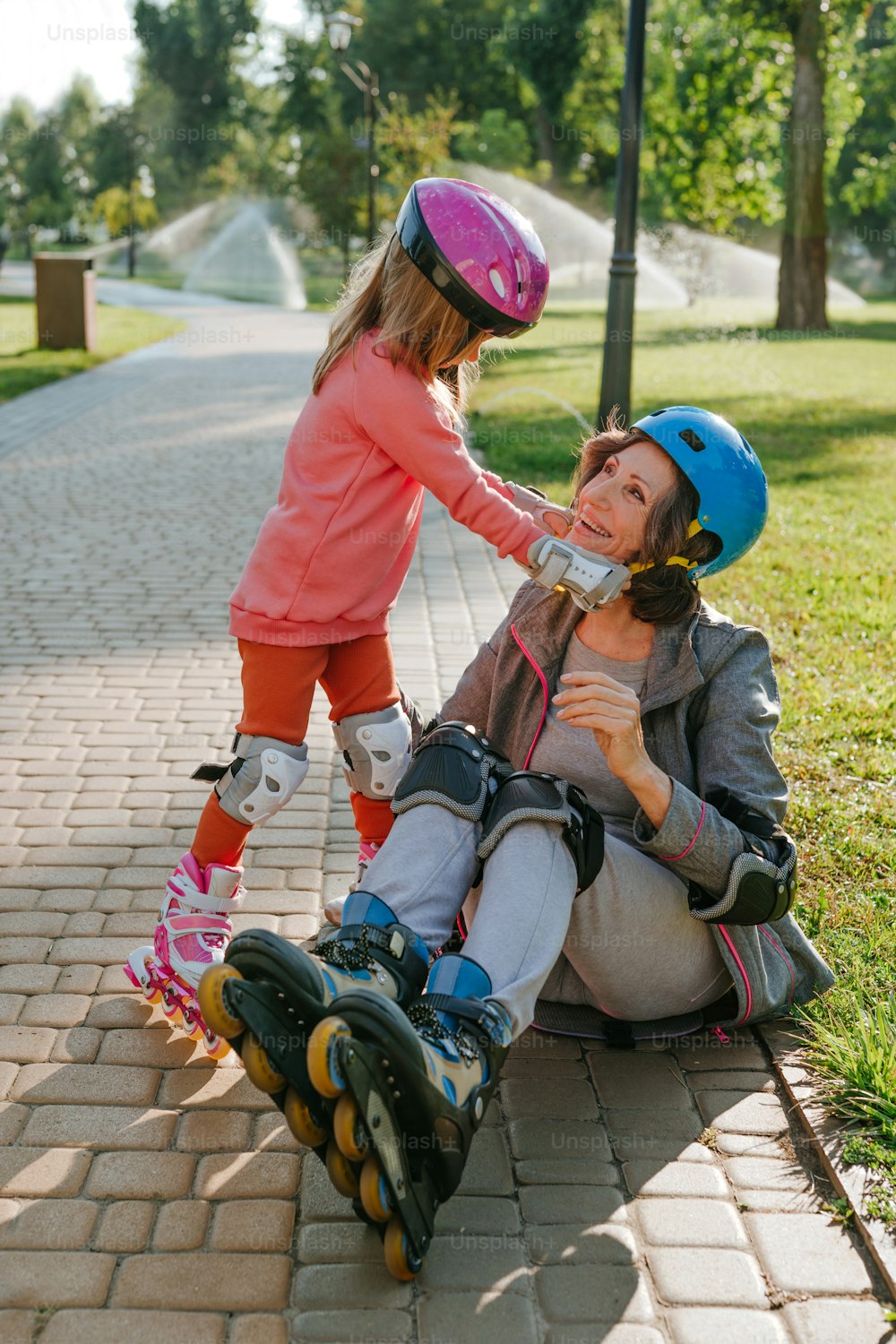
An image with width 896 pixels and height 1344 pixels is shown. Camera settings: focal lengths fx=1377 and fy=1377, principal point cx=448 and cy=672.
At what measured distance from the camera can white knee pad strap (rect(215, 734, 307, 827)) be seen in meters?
3.10

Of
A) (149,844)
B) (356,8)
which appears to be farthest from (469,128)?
(149,844)

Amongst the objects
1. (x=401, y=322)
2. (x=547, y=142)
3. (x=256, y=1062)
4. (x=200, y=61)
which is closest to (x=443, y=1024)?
(x=256, y=1062)

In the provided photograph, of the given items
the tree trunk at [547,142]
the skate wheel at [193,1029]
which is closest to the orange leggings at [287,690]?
the skate wheel at [193,1029]

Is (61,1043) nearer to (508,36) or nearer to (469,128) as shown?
(469,128)

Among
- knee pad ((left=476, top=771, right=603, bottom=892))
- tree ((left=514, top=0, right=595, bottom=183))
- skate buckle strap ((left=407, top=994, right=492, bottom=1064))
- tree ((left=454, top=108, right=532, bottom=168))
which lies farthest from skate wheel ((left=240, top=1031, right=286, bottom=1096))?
tree ((left=454, top=108, right=532, bottom=168))

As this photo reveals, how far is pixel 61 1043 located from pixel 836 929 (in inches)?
75.3

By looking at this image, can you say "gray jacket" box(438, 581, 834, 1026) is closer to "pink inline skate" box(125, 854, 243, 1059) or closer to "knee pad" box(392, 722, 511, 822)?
"knee pad" box(392, 722, 511, 822)

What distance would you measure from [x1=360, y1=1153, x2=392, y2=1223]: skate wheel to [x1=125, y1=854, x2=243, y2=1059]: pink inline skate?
915 millimetres

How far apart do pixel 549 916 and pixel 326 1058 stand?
603 millimetres

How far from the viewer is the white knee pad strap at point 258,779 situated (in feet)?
10.2

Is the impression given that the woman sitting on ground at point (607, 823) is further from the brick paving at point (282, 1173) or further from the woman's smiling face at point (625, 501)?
the brick paving at point (282, 1173)

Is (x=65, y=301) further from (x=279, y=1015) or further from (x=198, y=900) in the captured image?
(x=279, y=1015)

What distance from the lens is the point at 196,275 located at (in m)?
47.6

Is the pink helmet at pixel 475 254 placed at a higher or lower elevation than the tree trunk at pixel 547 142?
lower
